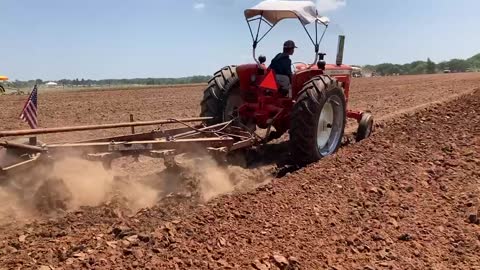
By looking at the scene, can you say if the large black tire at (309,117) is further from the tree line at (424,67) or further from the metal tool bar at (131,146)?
the tree line at (424,67)

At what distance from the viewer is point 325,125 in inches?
289

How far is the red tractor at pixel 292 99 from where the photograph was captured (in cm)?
655

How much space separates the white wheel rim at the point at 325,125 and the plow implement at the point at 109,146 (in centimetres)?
117

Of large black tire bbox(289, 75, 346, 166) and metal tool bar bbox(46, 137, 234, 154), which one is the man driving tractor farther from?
metal tool bar bbox(46, 137, 234, 154)

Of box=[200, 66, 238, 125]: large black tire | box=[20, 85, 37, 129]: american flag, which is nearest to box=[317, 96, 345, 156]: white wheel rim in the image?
box=[200, 66, 238, 125]: large black tire

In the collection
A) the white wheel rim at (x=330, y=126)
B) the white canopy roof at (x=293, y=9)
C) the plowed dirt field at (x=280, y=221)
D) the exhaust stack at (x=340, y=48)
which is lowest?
the plowed dirt field at (x=280, y=221)

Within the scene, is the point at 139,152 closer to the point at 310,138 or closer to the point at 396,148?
the point at 310,138

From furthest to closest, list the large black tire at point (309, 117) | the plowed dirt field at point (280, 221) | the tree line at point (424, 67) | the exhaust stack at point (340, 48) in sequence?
the tree line at point (424, 67) → the exhaust stack at point (340, 48) → the large black tire at point (309, 117) → the plowed dirt field at point (280, 221)

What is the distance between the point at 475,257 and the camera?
3.92 m

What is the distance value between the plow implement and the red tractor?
645mm

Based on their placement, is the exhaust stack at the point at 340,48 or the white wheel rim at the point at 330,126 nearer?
the white wheel rim at the point at 330,126

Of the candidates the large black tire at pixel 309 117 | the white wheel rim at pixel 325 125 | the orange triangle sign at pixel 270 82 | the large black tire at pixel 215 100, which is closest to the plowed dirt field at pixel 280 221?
the large black tire at pixel 309 117

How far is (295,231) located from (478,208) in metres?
1.74

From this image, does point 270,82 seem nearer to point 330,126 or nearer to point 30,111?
point 330,126
